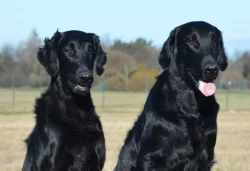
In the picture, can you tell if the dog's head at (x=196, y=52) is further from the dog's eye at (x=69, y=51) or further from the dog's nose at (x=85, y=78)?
the dog's eye at (x=69, y=51)

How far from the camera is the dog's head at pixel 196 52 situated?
16.1 ft

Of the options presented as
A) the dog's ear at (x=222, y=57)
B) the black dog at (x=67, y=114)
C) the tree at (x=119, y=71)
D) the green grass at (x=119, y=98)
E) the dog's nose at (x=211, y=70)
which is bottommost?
the green grass at (x=119, y=98)

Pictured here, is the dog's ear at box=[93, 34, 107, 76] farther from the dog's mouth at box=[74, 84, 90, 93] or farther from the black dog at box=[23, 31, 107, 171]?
the dog's mouth at box=[74, 84, 90, 93]

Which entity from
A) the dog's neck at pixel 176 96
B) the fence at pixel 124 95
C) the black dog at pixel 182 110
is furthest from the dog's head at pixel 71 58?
the fence at pixel 124 95

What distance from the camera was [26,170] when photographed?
19.5 feet

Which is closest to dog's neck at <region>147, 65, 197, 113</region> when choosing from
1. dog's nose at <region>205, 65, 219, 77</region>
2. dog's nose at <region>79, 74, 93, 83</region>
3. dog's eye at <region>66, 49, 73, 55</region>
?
dog's nose at <region>205, 65, 219, 77</region>

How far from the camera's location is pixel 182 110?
5.19m

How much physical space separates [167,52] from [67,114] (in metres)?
1.66

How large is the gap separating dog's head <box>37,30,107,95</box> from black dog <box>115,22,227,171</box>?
104 cm

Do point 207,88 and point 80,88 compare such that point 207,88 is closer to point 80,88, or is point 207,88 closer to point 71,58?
point 80,88

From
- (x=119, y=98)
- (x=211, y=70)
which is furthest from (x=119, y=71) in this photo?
(x=211, y=70)

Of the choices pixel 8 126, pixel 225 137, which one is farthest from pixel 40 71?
pixel 225 137

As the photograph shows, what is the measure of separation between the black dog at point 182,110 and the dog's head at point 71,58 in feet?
3.42

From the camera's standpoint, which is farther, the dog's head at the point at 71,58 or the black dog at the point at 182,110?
the dog's head at the point at 71,58
